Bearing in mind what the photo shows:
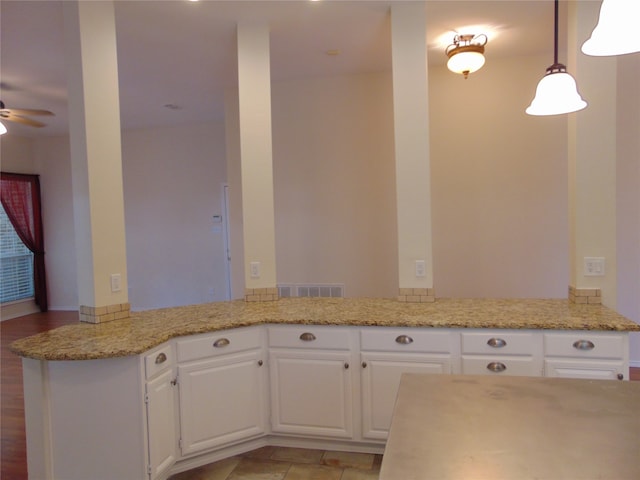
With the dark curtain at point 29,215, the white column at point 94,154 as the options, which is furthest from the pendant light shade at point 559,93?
the dark curtain at point 29,215

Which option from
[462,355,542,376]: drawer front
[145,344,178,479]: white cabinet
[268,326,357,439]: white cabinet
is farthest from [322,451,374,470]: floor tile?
[145,344,178,479]: white cabinet

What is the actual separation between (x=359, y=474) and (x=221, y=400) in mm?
922

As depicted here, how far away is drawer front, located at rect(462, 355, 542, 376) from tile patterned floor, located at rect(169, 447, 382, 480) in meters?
0.82

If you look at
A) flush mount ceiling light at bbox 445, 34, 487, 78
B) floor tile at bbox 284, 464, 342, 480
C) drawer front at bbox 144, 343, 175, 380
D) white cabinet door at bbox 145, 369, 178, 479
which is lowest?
floor tile at bbox 284, 464, 342, 480

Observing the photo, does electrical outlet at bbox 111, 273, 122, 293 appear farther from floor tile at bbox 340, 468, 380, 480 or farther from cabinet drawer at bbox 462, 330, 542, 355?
cabinet drawer at bbox 462, 330, 542, 355

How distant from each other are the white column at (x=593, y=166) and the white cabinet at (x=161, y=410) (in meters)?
2.56

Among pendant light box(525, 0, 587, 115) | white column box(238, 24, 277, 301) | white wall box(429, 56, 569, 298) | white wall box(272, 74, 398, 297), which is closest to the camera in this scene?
pendant light box(525, 0, 587, 115)

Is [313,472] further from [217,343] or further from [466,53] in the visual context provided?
[466,53]

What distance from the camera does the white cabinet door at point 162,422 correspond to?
227cm

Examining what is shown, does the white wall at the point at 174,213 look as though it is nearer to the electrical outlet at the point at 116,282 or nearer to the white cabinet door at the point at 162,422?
the electrical outlet at the point at 116,282

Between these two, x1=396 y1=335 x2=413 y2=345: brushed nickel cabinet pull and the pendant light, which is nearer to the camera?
the pendant light

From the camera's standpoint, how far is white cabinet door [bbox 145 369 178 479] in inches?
89.2

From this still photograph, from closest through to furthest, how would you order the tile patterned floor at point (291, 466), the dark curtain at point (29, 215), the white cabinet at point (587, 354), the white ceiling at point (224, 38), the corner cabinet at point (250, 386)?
the corner cabinet at point (250, 386) < the white cabinet at point (587, 354) < the tile patterned floor at point (291, 466) < the white ceiling at point (224, 38) < the dark curtain at point (29, 215)

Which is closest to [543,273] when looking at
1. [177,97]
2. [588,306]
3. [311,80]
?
[588,306]
